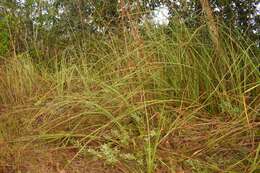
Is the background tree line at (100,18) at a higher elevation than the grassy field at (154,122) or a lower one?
higher

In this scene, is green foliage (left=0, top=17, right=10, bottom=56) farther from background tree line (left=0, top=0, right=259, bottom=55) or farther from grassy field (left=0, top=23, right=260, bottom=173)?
grassy field (left=0, top=23, right=260, bottom=173)

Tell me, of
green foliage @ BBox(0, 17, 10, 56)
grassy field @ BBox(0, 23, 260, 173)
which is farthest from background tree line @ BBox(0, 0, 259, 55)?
grassy field @ BBox(0, 23, 260, 173)

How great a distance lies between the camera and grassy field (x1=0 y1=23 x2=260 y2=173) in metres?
1.64

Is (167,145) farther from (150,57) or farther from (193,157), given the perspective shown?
(150,57)

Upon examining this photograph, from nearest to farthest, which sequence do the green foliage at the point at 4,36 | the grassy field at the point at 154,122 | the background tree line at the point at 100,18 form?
the grassy field at the point at 154,122
the background tree line at the point at 100,18
the green foliage at the point at 4,36

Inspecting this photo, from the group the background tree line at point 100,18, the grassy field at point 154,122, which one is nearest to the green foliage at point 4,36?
the background tree line at point 100,18

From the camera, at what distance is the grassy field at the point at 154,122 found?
1.64m

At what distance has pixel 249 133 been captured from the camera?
1.70 metres

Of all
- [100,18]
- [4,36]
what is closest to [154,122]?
[100,18]

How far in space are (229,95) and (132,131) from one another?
1.87 feet

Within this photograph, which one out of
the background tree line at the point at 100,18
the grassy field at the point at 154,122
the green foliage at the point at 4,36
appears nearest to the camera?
the grassy field at the point at 154,122

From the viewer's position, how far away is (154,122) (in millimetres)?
2006

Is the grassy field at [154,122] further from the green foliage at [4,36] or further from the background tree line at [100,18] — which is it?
the green foliage at [4,36]

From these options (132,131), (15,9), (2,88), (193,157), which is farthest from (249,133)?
(15,9)
